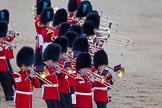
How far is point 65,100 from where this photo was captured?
10562mm

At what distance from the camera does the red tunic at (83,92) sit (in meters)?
9.98

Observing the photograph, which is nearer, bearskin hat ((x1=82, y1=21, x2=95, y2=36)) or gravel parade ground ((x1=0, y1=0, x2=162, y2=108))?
bearskin hat ((x1=82, y1=21, x2=95, y2=36))

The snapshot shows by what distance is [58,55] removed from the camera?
10.2 metres

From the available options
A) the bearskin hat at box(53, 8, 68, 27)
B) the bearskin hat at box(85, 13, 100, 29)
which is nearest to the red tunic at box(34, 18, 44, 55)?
the bearskin hat at box(53, 8, 68, 27)

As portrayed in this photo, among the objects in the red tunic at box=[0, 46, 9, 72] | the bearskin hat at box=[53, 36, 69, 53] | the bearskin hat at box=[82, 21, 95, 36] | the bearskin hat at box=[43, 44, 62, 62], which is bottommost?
the red tunic at box=[0, 46, 9, 72]

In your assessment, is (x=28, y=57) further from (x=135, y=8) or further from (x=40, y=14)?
(x=135, y=8)

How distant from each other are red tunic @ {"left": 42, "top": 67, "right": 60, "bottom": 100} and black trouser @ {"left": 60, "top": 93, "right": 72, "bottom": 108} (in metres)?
0.36

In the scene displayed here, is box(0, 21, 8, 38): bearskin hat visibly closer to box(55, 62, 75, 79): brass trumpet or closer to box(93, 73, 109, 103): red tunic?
box(55, 62, 75, 79): brass trumpet

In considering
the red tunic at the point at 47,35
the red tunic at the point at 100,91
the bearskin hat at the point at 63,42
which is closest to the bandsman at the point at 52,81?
the bearskin hat at the point at 63,42

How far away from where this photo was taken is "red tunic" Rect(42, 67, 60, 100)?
396 inches

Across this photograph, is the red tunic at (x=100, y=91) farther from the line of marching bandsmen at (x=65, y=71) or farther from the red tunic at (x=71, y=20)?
the red tunic at (x=71, y=20)

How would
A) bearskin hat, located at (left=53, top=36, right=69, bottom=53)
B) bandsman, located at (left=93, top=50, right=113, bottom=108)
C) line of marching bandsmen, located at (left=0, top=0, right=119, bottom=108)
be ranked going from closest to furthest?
1. line of marching bandsmen, located at (left=0, top=0, right=119, bottom=108)
2. bandsman, located at (left=93, top=50, right=113, bottom=108)
3. bearskin hat, located at (left=53, top=36, right=69, bottom=53)

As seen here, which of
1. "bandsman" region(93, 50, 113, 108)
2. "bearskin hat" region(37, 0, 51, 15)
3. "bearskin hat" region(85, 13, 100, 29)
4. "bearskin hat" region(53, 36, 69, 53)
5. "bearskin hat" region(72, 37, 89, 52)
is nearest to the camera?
"bandsman" region(93, 50, 113, 108)

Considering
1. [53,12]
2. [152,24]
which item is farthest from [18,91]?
[152,24]
